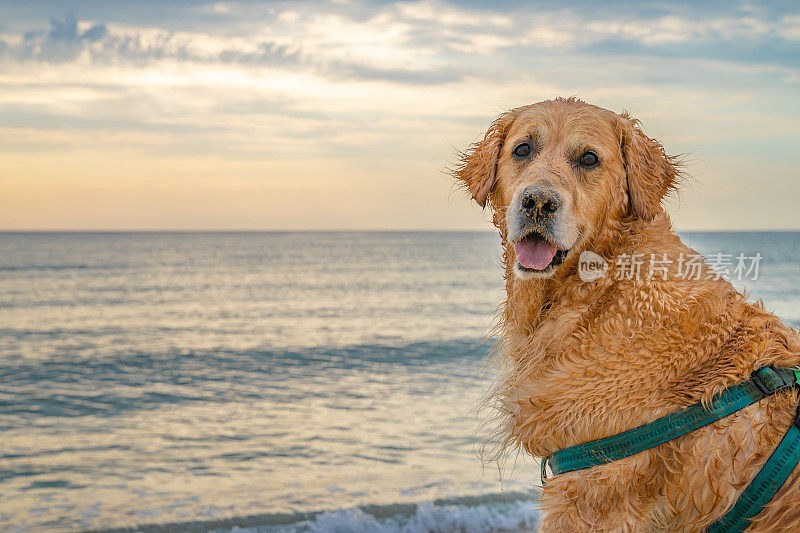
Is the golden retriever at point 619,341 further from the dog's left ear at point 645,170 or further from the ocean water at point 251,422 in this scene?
the ocean water at point 251,422

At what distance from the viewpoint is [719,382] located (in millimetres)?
2252

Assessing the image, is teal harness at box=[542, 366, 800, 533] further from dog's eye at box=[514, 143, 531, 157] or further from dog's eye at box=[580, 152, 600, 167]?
dog's eye at box=[514, 143, 531, 157]

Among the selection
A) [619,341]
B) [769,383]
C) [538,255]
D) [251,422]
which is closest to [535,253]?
[538,255]

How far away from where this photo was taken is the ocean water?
7.57 metres

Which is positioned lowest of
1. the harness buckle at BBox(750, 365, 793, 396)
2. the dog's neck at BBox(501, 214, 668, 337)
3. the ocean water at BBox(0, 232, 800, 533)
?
the ocean water at BBox(0, 232, 800, 533)

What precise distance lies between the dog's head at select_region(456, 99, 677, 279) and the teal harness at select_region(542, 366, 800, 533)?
664 millimetres

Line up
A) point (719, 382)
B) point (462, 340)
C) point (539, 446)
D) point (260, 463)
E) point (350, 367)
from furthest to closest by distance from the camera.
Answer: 1. point (462, 340)
2. point (350, 367)
3. point (260, 463)
4. point (539, 446)
5. point (719, 382)

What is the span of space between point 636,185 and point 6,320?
1134 inches

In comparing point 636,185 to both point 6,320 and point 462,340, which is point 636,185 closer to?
point 462,340

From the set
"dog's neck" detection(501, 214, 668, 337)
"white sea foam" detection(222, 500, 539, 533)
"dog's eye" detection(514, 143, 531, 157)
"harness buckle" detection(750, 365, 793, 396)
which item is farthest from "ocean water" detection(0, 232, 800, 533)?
"harness buckle" detection(750, 365, 793, 396)

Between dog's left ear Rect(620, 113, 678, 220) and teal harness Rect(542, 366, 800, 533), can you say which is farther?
dog's left ear Rect(620, 113, 678, 220)

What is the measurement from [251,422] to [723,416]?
10306 mm

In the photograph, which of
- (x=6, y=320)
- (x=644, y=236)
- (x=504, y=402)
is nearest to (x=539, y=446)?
(x=504, y=402)

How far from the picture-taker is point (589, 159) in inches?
107
